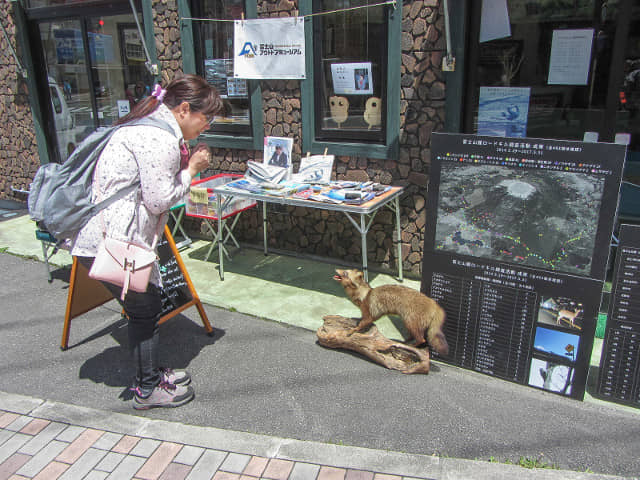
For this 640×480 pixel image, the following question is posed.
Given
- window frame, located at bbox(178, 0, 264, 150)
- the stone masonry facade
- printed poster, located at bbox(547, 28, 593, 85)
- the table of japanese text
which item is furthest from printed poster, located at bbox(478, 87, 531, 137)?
window frame, located at bbox(178, 0, 264, 150)

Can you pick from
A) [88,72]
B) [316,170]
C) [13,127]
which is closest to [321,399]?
[316,170]

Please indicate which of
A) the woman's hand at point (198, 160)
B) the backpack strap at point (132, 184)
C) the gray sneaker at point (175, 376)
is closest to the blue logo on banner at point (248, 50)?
the woman's hand at point (198, 160)

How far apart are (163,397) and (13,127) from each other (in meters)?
6.95

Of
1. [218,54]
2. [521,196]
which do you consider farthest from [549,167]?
[218,54]

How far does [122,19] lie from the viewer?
6.41m

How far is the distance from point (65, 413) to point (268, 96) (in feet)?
12.4

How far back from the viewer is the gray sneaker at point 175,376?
318 cm

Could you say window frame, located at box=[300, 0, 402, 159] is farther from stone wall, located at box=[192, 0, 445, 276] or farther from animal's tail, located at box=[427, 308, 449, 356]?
animal's tail, located at box=[427, 308, 449, 356]

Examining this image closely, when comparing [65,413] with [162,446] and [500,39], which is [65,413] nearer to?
[162,446]

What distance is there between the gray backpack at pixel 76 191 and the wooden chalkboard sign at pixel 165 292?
1.05m

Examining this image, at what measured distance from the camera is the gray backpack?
8.66 ft

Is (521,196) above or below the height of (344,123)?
below

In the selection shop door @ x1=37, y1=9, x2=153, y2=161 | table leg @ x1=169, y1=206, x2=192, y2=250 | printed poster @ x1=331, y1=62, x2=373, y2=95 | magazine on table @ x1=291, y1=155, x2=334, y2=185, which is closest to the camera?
printed poster @ x1=331, y1=62, x2=373, y2=95

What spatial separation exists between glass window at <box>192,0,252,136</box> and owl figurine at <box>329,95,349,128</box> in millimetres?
1077
